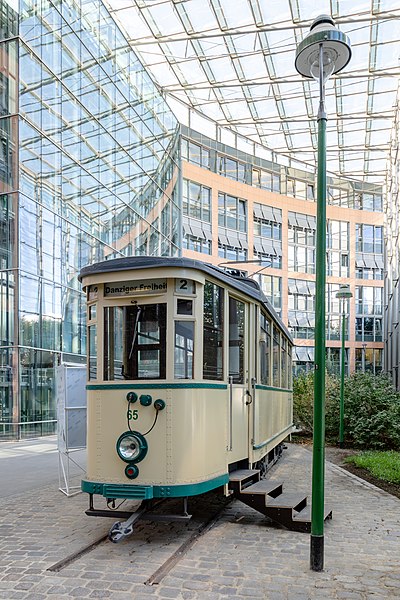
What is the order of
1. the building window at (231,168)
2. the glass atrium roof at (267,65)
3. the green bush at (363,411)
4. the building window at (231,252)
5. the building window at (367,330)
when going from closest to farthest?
1. the green bush at (363,411)
2. the glass atrium roof at (267,65)
3. the building window at (231,252)
4. the building window at (231,168)
5. the building window at (367,330)

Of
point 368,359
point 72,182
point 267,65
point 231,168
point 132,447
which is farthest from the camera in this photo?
point 368,359

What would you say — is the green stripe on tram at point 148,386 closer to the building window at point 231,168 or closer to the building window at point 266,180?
the building window at point 231,168

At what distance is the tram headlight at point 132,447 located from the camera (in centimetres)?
685

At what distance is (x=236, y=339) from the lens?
826cm

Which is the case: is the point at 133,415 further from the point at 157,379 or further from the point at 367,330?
the point at 367,330

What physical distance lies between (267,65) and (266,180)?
18612 millimetres

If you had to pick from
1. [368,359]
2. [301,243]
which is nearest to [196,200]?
[301,243]

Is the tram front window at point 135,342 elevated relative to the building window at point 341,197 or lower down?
lower down

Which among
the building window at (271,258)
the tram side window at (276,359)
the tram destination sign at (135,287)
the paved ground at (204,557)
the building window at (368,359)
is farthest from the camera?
the building window at (368,359)

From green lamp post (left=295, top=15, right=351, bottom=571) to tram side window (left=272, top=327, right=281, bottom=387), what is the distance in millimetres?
5296

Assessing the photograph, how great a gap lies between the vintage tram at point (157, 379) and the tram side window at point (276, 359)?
12.6 feet

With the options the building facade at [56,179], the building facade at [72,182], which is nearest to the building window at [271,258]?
the building facade at [72,182]

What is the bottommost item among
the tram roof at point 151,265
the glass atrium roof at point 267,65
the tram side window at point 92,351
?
the tram side window at point 92,351

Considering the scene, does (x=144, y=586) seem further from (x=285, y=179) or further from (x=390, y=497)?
(x=285, y=179)
